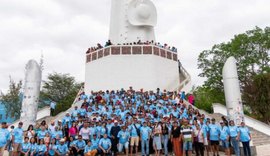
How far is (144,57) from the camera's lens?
867 inches

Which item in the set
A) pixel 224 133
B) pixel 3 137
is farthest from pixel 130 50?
pixel 3 137

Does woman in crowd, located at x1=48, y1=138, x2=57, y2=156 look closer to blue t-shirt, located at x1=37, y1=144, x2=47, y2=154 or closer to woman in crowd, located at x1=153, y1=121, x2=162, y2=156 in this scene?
blue t-shirt, located at x1=37, y1=144, x2=47, y2=154

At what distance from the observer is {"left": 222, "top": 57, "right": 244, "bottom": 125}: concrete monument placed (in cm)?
1128

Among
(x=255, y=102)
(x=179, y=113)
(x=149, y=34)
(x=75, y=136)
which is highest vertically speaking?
(x=149, y=34)

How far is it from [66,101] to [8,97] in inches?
301

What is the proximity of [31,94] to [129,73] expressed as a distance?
10.1 m

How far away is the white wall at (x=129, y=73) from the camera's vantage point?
21.6 m

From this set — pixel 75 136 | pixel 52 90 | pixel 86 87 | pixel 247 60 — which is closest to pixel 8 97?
pixel 52 90

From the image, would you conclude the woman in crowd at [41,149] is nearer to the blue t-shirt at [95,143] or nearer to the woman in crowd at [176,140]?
the blue t-shirt at [95,143]

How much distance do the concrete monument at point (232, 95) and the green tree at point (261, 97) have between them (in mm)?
12315

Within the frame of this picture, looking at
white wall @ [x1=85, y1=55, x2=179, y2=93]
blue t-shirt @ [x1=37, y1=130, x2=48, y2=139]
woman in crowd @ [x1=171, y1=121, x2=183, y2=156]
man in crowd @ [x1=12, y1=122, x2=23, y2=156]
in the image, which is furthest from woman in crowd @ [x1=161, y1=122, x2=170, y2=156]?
white wall @ [x1=85, y1=55, x2=179, y2=93]

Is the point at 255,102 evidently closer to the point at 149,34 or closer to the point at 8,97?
the point at 149,34

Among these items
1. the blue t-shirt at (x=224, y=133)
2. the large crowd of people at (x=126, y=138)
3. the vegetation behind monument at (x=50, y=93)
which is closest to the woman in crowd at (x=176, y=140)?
the large crowd of people at (x=126, y=138)

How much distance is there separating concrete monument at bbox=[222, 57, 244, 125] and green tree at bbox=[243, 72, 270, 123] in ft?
Result: 40.4
